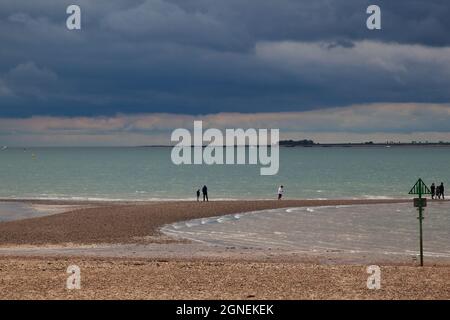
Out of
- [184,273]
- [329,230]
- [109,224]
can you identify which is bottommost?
[329,230]

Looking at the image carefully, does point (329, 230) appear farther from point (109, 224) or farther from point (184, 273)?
point (184, 273)

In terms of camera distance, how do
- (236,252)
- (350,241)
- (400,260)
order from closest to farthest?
(400,260), (236,252), (350,241)

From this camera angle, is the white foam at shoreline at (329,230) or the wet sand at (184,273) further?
the white foam at shoreline at (329,230)

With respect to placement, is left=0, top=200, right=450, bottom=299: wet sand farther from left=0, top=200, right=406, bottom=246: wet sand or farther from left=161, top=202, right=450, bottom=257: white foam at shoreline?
left=161, top=202, right=450, bottom=257: white foam at shoreline

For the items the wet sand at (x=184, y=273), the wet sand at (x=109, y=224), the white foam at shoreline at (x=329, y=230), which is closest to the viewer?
the wet sand at (x=184, y=273)

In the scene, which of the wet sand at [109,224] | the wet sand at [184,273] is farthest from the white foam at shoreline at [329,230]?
the wet sand at [184,273]

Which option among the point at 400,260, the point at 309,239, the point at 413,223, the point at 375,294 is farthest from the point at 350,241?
the point at 375,294

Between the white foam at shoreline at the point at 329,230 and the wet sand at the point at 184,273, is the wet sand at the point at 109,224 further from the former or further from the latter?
the white foam at shoreline at the point at 329,230

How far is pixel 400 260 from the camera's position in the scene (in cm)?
2539

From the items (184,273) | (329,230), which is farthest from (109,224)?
(184,273)
